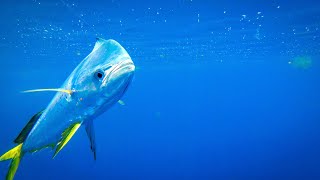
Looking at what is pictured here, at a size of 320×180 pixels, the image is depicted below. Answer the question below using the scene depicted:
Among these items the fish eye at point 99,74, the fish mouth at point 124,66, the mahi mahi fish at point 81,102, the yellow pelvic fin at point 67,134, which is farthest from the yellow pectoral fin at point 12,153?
the fish mouth at point 124,66

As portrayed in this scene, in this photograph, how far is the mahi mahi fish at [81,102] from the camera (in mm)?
1947

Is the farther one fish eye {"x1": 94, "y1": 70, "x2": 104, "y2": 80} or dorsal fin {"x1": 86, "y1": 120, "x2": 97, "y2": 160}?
dorsal fin {"x1": 86, "y1": 120, "x2": 97, "y2": 160}

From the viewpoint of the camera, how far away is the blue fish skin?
6.38 ft

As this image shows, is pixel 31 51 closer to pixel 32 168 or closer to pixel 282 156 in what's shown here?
pixel 32 168

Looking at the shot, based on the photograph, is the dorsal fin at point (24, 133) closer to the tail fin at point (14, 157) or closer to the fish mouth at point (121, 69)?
the tail fin at point (14, 157)

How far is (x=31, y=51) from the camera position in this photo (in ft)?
97.8

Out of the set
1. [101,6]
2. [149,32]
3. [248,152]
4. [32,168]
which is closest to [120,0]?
[101,6]

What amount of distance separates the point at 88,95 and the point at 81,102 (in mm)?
101

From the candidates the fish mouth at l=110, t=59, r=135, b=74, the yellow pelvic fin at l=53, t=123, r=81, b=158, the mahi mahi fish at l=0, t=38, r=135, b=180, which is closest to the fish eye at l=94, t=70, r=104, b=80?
the mahi mahi fish at l=0, t=38, r=135, b=180

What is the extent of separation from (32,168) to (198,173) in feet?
78.8

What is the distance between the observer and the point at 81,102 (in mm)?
2078

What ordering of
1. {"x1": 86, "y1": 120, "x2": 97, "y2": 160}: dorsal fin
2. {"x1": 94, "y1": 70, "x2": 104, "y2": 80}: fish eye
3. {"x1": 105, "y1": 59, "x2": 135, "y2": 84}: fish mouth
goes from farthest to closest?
{"x1": 86, "y1": 120, "x2": 97, "y2": 160}: dorsal fin, {"x1": 94, "y1": 70, "x2": 104, "y2": 80}: fish eye, {"x1": 105, "y1": 59, "x2": 135, "y2": 84}: fish mouth

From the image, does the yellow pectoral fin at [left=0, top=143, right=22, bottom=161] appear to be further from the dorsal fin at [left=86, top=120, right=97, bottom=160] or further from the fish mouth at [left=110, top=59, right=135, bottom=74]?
the fish mouth at [left=110, top=59, right=135, bottom=74]

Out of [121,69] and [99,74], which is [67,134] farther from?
[121,69]
